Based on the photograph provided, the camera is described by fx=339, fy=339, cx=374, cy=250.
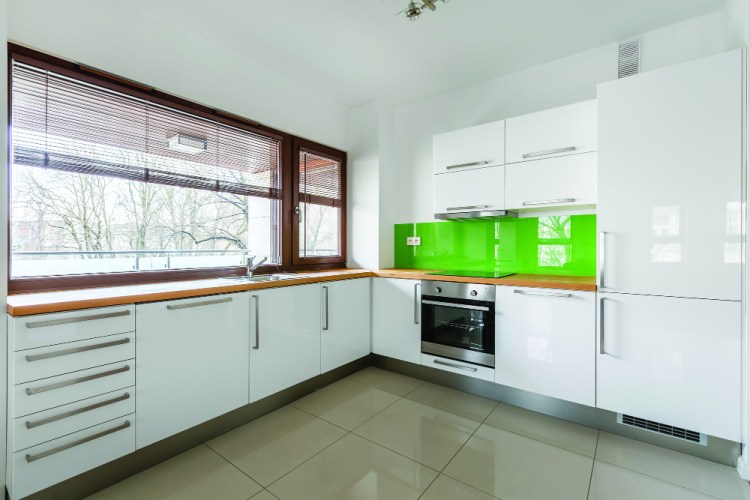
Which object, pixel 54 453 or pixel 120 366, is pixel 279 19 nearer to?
pixel 120 366

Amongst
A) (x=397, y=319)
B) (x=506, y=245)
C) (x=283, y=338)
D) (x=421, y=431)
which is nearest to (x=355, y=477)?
(x=421, y=431)

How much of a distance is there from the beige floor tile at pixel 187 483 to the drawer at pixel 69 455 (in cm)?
16

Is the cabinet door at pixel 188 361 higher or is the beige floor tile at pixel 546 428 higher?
the cabinet door at pixel 188 361

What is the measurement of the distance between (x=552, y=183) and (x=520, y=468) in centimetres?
178

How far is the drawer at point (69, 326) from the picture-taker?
1.36m

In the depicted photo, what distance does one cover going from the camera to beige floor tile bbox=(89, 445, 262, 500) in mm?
1555

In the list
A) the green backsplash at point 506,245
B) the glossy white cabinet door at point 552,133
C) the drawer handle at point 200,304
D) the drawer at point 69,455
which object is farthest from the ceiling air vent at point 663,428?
the drawer at point 69,455

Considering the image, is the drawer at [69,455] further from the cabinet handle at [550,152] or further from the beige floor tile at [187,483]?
the cabinet handle at [550,152]

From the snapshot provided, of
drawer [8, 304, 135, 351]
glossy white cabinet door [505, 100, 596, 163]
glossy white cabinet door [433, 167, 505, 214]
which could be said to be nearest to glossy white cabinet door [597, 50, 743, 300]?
glossy white cabinet door [505, 100, 596, 163]

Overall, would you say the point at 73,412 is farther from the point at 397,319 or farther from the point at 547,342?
the point at 547,342

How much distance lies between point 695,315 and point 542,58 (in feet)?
6.76

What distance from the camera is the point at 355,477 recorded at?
1.68 m

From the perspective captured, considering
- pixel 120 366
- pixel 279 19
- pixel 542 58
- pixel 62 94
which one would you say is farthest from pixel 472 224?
pixel 62 94

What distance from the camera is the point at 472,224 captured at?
312 cm
